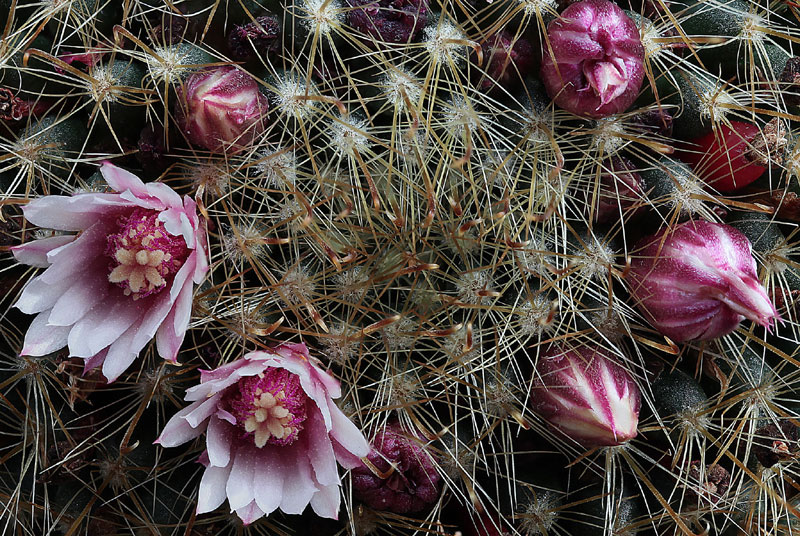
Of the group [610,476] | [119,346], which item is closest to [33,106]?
[119,346]

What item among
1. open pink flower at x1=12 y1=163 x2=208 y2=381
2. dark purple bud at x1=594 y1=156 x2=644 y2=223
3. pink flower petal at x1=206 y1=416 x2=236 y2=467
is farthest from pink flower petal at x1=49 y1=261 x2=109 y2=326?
dark purple bud at x1=594 y1=156 x2=644 y2=223

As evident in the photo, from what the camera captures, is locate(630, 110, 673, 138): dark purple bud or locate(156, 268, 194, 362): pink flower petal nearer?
locate(156, 268, 194, 362): pink flower petal

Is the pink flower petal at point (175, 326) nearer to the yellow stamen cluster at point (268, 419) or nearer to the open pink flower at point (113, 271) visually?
the open pink flower at point (113, 271)

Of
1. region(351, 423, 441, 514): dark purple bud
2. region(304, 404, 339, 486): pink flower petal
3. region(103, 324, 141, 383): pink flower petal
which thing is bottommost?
region(351, 423, 441, 514): dark purple bud

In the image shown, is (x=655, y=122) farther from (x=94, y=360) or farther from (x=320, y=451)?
(x=94, y=360)

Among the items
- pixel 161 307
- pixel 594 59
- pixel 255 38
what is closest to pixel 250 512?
pixel 161 307

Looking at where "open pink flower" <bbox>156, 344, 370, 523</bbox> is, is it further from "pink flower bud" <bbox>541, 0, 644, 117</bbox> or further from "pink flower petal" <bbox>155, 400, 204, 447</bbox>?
"pink flower bud" <bbox>541, 0, 644, 117</bbox>

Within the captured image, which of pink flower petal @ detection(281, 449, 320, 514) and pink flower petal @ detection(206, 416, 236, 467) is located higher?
pink flower petal @ detection(206, 416, 236, 467)
